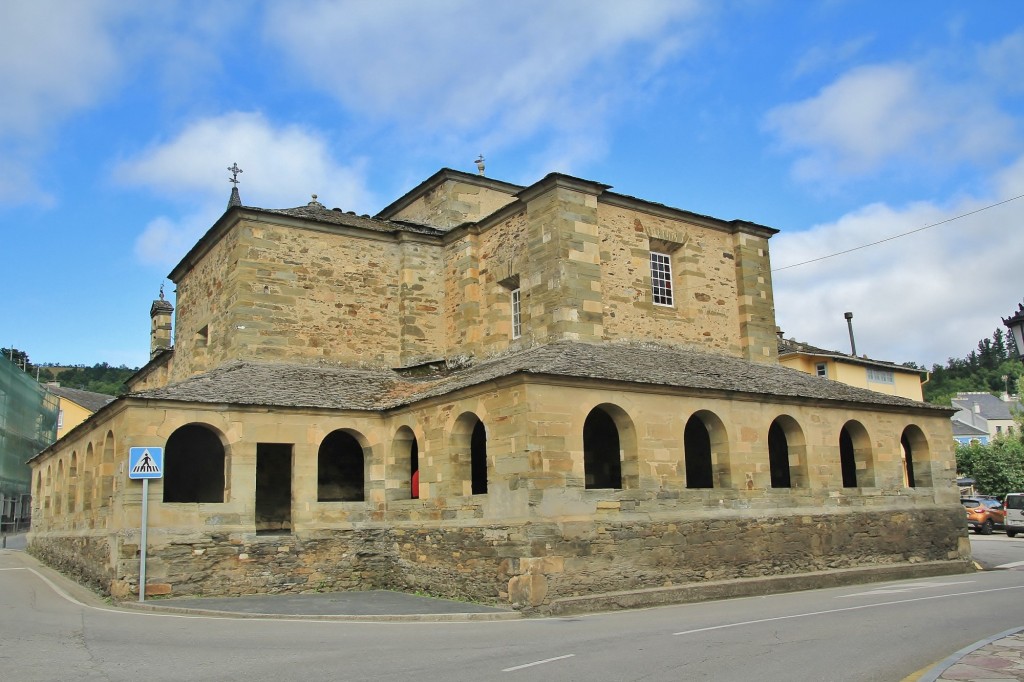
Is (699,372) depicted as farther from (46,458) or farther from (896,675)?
(46,458)

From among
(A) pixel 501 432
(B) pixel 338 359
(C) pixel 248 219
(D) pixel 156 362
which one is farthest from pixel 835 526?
(D) pixel 156 362

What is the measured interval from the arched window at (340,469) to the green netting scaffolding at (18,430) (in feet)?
94.8

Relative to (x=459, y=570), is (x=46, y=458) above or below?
above

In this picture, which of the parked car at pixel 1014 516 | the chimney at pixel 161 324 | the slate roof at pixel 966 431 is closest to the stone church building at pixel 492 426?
the chimney at pixel 161 324

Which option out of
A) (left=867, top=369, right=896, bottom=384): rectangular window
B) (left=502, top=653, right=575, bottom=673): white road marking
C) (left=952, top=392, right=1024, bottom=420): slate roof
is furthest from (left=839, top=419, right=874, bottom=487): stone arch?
(left=952, top=392, right=1024, bottom=420): slate roof

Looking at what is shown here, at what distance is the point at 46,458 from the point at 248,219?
1206cm

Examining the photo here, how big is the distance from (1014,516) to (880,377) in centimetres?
833

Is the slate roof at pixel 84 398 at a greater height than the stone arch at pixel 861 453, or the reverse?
the slate roof at pixel 84 398

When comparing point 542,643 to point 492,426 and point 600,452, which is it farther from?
point 600,452

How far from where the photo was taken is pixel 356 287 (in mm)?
20578

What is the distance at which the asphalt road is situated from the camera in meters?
8.02

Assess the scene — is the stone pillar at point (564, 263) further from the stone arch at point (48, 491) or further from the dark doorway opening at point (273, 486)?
the stone arch at point (48, 491)

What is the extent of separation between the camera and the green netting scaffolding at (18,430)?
41094 millimetres

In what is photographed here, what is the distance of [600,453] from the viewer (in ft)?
59.2
